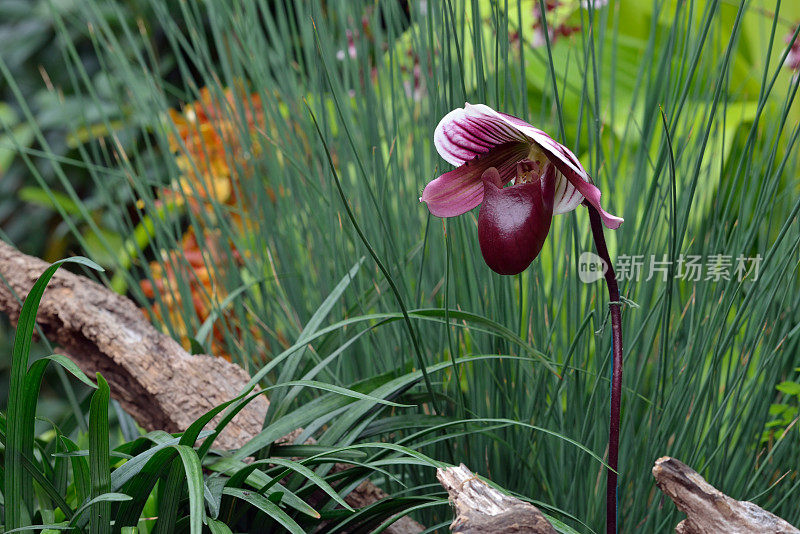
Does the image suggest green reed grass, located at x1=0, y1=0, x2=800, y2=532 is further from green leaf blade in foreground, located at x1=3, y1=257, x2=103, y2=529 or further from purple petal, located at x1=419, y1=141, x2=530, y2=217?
green leaf blade in foreground, located at x1=3, y1=257, x2=103, y2=529

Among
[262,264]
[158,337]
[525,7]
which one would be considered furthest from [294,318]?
[525,7]

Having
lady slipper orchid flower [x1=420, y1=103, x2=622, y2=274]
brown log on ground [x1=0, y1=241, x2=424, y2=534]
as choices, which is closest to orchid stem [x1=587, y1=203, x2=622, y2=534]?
lady slipper orchid flower [x1=420, y1=103, x2=622, y2=274]

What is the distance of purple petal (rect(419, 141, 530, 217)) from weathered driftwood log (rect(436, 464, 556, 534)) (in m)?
0.19

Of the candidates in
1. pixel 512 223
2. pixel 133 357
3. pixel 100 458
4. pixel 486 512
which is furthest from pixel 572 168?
pixel 133 357

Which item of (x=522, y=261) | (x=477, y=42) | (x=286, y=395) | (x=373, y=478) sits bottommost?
(x=373, y=478)

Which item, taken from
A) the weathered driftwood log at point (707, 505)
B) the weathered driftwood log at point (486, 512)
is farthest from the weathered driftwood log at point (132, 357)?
the weathered driftwood log at point (707, 505)

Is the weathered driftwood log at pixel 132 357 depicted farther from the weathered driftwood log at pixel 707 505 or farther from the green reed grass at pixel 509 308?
the weathered driftwood log at pixel 707 505

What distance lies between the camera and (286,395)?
2.35 feet

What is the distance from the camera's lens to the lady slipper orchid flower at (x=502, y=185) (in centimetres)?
47

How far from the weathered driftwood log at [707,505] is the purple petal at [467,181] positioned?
230 millimetres

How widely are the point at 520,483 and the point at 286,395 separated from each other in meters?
0.25

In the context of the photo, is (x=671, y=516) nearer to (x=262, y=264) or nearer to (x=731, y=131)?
(x=262, y=264)

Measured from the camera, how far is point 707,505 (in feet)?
1.67

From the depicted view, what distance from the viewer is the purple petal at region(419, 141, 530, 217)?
1.74 ft
